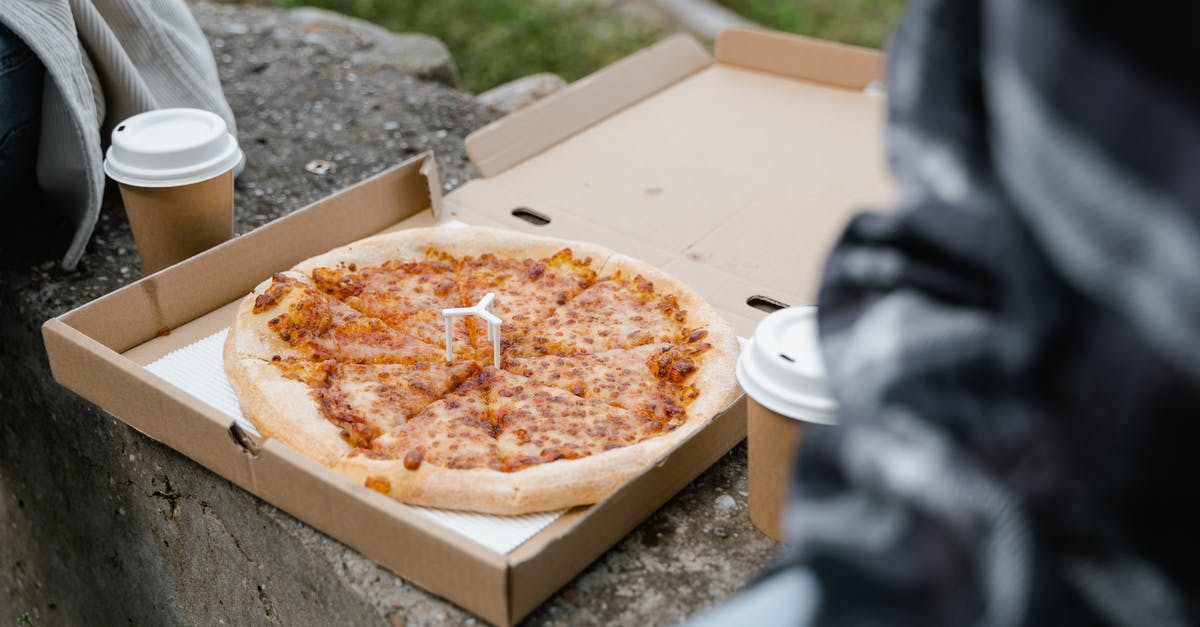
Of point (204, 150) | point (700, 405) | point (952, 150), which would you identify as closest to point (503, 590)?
point (700, 405)

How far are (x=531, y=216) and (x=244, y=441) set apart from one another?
1.17 m

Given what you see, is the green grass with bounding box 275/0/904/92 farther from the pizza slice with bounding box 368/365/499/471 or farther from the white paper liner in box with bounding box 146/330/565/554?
the pizza slice with bounding box 368/365/499/471

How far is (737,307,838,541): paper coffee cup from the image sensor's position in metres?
1.69

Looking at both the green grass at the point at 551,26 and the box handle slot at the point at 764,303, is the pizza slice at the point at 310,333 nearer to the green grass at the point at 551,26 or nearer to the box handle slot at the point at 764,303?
the box handle slot at the point at 764,303

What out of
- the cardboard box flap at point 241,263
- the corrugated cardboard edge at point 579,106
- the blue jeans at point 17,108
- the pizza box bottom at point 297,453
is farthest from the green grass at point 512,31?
the pizza box bottom at point 297,453

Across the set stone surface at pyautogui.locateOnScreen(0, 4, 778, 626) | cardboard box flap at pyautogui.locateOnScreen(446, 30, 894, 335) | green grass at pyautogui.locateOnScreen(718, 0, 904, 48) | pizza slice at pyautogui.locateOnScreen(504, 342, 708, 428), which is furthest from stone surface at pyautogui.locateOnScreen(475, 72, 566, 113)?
green grass at pyautogui.locateOnScreen(718, 0, 904, 48)

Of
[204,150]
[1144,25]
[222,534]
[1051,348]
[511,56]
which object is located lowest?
[511,56]

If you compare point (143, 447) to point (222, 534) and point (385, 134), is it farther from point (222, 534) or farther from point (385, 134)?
point (385, 134)

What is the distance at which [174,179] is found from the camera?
2.36m

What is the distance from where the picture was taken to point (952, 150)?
3.15ft

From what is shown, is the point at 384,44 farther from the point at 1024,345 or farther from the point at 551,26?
the point at 1024,345

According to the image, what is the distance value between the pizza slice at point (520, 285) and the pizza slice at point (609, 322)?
0.09 ft

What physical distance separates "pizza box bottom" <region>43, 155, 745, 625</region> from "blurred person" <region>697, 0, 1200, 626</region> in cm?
74

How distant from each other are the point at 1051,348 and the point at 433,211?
2.06 m
